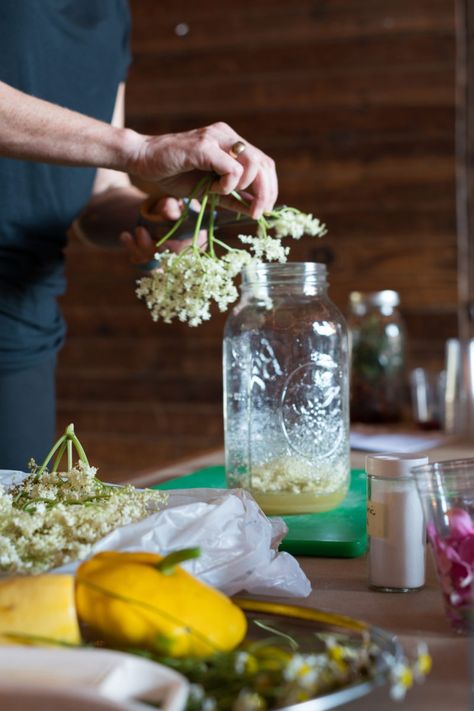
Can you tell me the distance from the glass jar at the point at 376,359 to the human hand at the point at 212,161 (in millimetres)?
1261

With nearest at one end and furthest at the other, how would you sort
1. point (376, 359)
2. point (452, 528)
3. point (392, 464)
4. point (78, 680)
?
1. point (78, 680)
2. point (452, 528)
3. point (392, 464)
4. point (376, 359)

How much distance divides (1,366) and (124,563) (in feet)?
3.34

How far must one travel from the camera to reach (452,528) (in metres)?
0.77

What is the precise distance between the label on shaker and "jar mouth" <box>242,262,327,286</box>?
0.44 meters

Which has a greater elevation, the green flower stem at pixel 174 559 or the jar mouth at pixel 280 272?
the jar mouth at pixel 280 272

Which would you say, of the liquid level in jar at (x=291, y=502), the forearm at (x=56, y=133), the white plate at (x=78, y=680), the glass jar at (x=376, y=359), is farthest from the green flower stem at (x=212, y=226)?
the glass jar at (x=376, y=359)

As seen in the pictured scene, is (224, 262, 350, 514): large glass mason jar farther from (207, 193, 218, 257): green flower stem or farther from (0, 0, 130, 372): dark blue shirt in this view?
(0, 0, 130, 372): dark blue shirt

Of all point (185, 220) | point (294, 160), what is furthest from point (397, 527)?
point (294, 160)

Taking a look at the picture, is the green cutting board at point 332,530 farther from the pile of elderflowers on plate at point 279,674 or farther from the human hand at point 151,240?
the pile of elderflowers on plate at point 279,674

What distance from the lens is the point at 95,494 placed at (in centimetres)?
90

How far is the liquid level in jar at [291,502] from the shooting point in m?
1.27

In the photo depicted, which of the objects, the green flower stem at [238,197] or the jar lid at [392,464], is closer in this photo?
the jar lid at [392,464]

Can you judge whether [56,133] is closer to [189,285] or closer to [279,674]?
[189,285]

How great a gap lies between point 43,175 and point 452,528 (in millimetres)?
1113
